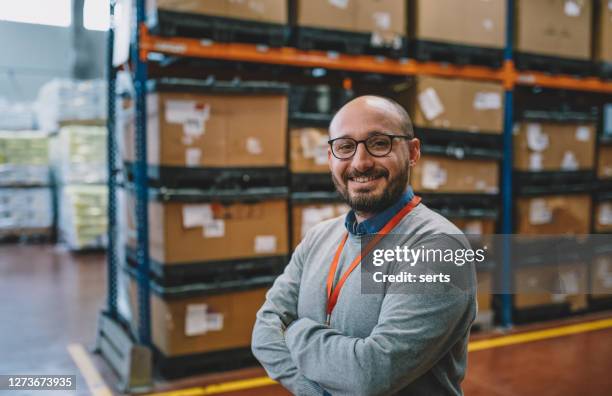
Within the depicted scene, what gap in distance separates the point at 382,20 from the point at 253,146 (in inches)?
62.4

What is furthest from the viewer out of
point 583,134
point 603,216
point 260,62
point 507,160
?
point 603,216

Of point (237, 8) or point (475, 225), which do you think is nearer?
point (237, 8)

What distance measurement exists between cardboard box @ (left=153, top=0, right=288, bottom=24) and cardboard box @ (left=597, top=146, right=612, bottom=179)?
379 cm

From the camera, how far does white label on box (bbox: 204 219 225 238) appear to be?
4.08m

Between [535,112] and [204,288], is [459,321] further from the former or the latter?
[535,112]

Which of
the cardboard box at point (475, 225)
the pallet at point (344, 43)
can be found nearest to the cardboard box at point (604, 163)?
the cardboard box at point (475, 225)

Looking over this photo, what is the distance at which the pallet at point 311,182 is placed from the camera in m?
4.48

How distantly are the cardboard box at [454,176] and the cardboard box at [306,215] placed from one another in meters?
0.83

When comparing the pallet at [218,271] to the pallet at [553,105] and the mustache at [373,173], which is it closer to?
the mustache at [373,173]

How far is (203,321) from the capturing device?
4.10 m

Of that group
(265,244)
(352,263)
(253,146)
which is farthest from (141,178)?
(352,263)

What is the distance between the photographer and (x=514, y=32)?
5410mm

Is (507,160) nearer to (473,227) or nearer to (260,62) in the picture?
(473,227)

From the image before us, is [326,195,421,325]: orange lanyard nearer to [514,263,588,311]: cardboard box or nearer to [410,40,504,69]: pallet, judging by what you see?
[410,40,504,69]: pallet
